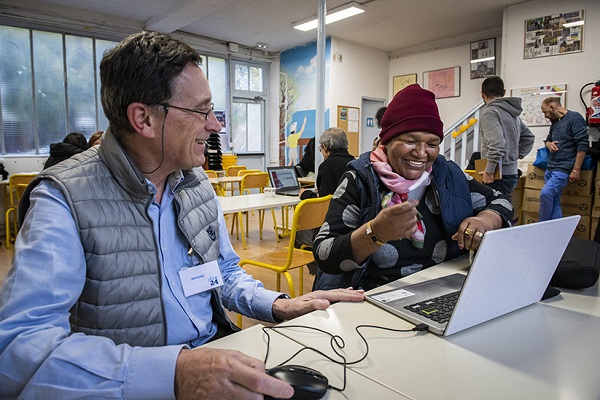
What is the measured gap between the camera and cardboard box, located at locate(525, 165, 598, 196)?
4.60 meters

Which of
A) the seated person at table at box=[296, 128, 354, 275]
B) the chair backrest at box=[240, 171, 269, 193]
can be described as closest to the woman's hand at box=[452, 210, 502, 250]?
the seated person at table at box=[296, 128, 354, 275]

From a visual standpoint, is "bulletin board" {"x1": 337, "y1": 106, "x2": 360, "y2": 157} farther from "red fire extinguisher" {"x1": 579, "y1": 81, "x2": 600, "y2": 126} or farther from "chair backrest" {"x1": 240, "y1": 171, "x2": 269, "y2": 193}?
"red fire extinguisher" {"x1": 579, "y1": 81, "x2": 600, "y2": 126}

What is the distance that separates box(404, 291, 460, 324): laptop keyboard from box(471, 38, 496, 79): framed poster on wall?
7.16 metres

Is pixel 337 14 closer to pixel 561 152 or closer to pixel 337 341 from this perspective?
pixel 561 152

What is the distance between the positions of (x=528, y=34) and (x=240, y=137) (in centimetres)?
568

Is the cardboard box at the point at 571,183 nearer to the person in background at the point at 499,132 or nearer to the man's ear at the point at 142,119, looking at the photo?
the person in background at the point at 499,132

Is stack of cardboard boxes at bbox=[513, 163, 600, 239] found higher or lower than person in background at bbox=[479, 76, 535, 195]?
lower

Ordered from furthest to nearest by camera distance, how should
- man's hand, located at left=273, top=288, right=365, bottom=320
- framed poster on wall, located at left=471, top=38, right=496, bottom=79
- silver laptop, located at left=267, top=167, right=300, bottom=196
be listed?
framed poster on wall, located at left=471, top=38, right=496, bottom=79 → silver laptop, located at left=267, top=167, right=300, bottom=196 → man's hand, located at left=273, top=288, right=365, bottom=320

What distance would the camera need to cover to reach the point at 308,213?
2297 millimetres

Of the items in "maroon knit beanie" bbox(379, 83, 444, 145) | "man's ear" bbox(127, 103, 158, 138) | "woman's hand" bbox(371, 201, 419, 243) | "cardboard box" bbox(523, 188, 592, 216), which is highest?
"maroon knit beanie" bbox(379, 83, 444, 145)

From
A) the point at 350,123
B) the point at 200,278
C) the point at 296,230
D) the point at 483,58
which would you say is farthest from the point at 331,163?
the point at 483,58

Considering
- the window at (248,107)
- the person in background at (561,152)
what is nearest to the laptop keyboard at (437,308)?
the person in background at (561,152)

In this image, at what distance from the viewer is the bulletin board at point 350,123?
7723 millimetres

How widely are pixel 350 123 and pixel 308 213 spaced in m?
5.93
